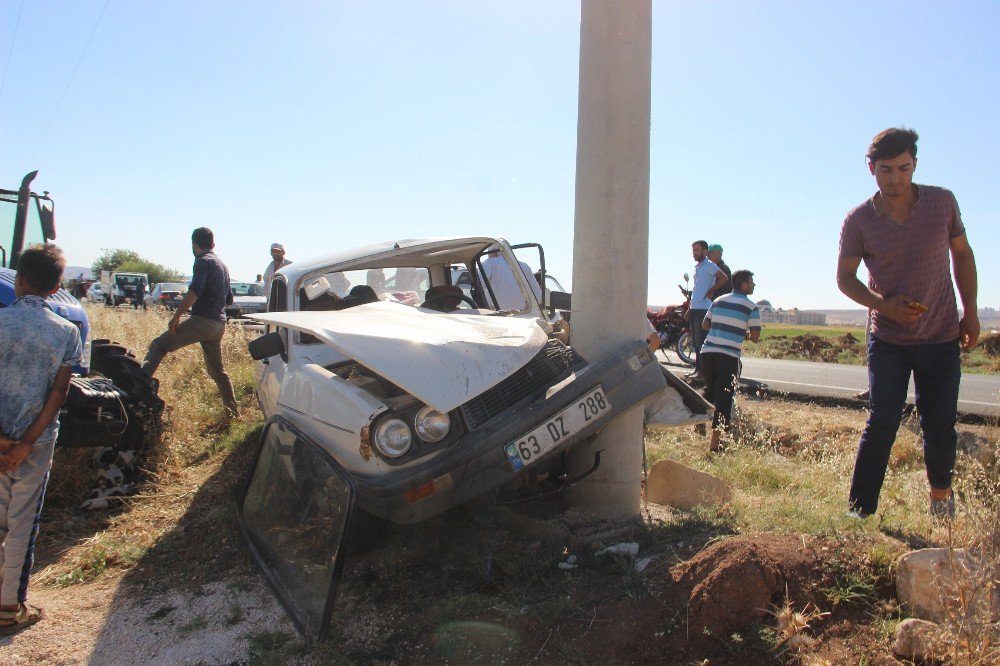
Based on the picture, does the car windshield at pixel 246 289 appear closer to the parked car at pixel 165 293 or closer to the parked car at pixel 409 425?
the parked car at pixel 165 293

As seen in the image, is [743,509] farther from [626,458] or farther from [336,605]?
[336,605]

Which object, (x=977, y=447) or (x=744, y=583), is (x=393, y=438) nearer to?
(x=744, y=583)

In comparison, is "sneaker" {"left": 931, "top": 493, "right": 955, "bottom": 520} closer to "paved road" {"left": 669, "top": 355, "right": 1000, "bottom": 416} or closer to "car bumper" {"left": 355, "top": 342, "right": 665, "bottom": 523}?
"car bumper" {"left": 355, "top": 342, "right": 665, "bottom": 523}

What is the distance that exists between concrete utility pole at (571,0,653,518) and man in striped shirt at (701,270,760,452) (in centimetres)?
248

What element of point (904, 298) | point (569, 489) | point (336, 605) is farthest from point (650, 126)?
A: point (336, 605)

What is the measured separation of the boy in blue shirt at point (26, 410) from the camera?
326cm

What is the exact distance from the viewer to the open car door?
294cm

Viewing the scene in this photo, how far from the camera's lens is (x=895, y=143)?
3.31m

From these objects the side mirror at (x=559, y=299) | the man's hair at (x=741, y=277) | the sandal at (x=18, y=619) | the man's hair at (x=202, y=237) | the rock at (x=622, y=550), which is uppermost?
the man's hair at (x=202, y=237)

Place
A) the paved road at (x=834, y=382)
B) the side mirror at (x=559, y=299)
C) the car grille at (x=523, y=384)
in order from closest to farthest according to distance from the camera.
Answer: the car grille at (x=523, y=384) < the side mirror at (x=559, y=299) < the paved road at (x=834, y=382)

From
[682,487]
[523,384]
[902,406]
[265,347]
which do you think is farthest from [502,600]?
[265,347]

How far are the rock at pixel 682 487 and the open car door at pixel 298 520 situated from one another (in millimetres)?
2186

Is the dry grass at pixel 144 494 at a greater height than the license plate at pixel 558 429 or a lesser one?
lesser

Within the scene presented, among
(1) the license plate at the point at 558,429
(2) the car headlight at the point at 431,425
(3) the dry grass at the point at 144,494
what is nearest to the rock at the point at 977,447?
(1) the license plate at the point at 558,429
